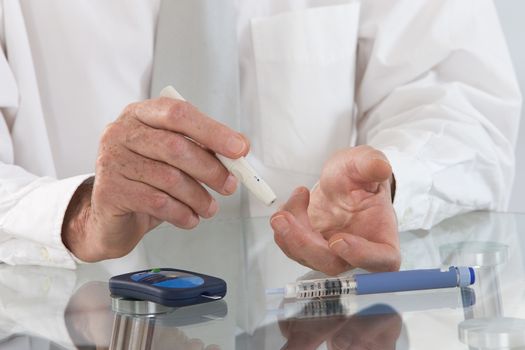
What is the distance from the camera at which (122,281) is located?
0.79m

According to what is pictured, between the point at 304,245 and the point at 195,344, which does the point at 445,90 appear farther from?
the point at 195,344

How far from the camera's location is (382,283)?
0.79 meters

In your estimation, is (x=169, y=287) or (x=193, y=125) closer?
(x=169, y=287)

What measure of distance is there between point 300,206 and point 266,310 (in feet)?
0.86

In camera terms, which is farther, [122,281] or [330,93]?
[330,93]

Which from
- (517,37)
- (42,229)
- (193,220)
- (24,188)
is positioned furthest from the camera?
(517,37)

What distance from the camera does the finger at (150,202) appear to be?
0.95m

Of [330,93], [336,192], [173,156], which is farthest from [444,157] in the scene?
[173,156]

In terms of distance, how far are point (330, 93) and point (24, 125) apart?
0.59 metres

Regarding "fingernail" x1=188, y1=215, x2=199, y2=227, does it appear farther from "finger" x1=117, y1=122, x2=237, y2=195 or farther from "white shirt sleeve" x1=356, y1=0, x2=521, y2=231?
"white shirt sleeve" x1=356, y1=0, x2=521, y2=231

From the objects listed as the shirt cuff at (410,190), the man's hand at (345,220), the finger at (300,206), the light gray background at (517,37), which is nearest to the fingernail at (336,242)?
the man's hand at (345,220)

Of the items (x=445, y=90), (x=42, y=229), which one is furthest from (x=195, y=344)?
(x=445, y=90)

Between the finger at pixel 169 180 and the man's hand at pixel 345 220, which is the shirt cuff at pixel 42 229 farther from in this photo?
the man's hand at pixel 345 220

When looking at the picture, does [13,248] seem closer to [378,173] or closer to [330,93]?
[378,173]
